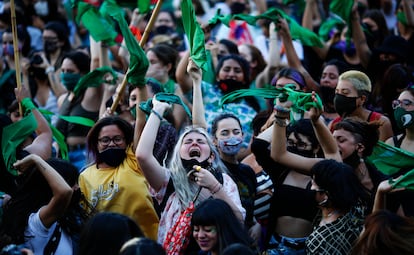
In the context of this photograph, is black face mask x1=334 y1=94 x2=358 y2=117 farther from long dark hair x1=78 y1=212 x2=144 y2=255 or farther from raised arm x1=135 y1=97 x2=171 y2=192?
long dark hair x1=78 y1=212 x2=144 y2=255

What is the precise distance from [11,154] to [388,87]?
11.7ft

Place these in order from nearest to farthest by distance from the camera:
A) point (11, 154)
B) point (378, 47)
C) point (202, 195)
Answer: point (202, 195) < point (11, 154) < point (378, 47)

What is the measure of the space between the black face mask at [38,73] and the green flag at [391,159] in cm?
492

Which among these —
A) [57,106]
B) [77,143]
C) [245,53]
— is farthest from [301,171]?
[57,106]

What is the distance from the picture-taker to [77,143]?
886 cm

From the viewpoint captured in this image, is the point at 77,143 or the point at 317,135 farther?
the point at 77,143

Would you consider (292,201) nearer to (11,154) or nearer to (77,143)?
(11,154)

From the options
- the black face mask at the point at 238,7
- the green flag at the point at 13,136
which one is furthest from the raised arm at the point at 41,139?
the black face mask at the point at 238,7

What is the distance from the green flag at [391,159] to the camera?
21.7 ft

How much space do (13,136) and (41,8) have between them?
642 cm

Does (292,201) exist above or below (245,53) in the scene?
below

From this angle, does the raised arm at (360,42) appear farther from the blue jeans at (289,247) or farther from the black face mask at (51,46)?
the black face mask at (51,46)

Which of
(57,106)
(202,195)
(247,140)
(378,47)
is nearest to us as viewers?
(202,195)

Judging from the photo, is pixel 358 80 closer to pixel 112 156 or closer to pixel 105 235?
pixel 112 156
